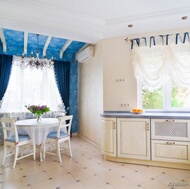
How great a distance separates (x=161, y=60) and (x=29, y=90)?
3564 mm

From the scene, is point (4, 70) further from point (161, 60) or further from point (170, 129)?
point (170, 129)

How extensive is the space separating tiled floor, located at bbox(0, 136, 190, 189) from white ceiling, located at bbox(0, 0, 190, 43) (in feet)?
8.37

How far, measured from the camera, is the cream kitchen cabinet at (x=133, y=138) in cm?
277

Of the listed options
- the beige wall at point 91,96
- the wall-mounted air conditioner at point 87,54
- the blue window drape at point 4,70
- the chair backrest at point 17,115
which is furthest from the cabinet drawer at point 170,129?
the blue window drape at point 4,70

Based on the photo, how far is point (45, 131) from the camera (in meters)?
3.04

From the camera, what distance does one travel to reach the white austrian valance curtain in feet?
9.73

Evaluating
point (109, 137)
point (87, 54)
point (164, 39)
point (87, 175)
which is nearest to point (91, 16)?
point (87, 54)

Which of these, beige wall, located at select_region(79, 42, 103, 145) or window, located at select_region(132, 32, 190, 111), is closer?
window, located at select_region(132, 32, 190, 111)

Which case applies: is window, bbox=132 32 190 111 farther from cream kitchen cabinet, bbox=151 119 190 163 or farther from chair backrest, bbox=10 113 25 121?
chair backrest, bbox=10 113 25 121

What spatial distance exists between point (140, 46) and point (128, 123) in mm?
1613

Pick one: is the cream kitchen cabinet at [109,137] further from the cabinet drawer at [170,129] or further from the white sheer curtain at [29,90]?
the white sheer curtain at [29,90]

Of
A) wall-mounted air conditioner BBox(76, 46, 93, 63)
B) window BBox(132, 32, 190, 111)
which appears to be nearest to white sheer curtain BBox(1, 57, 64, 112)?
wall-mounted air conditioner BBox(76, 46, 93, 63)

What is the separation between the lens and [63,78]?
498cm

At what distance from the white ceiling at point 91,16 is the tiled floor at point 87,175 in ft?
8.37
